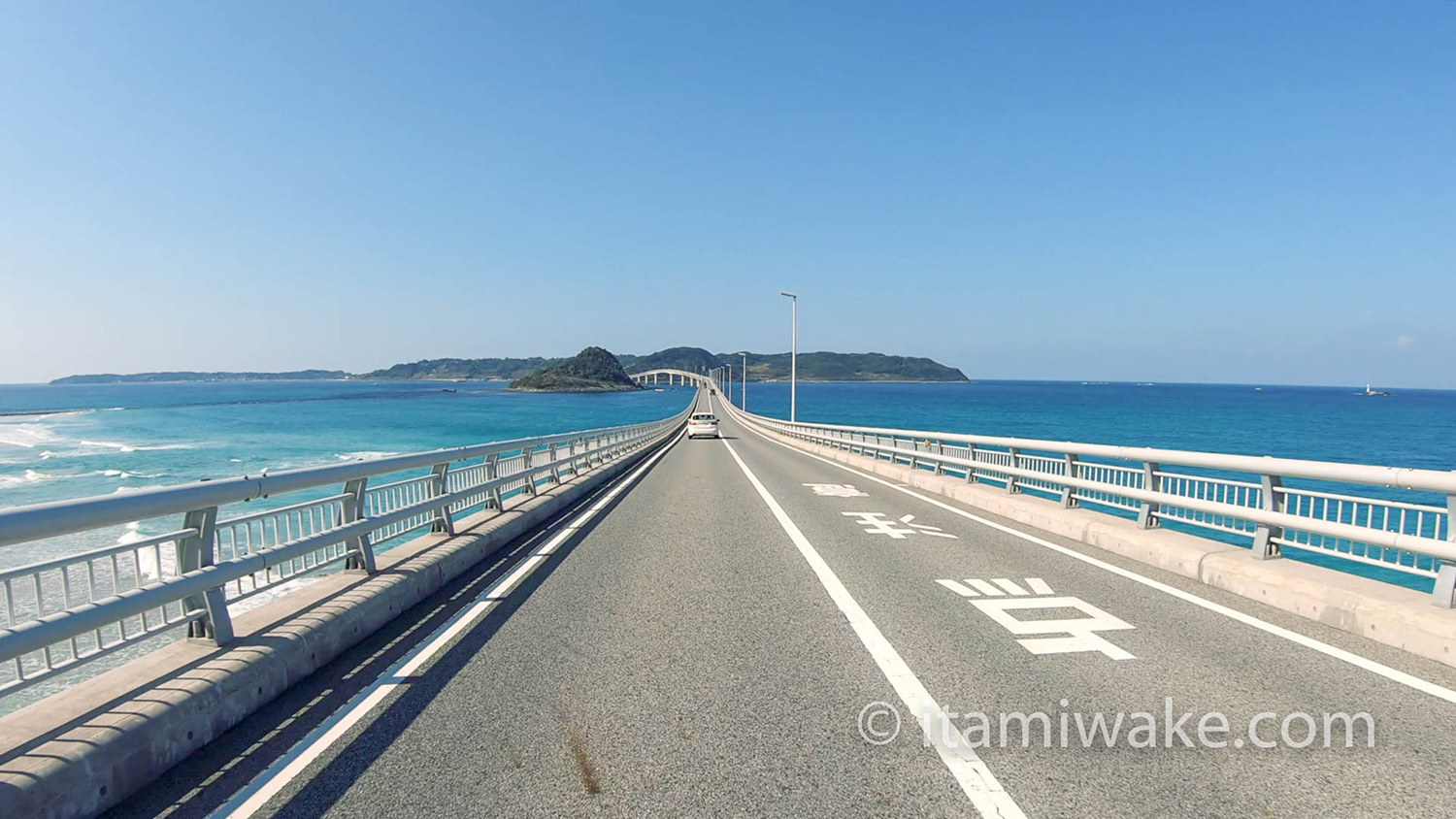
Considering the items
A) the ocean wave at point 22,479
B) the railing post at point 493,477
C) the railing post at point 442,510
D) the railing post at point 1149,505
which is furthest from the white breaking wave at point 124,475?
the railing post at point 1149,505

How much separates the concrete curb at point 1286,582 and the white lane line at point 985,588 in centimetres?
213

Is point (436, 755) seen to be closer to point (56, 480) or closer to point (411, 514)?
point (411, 514)

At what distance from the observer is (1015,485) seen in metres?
14.1

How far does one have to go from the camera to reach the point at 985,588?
7.63 m

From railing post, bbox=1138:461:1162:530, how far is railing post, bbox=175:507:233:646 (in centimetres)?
950

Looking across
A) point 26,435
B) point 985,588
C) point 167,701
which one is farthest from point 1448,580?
point 26,435

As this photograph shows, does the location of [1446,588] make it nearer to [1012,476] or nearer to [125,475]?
[1012,476]

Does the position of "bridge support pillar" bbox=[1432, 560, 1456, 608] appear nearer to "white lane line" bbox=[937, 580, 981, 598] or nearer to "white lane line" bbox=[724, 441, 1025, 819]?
"white lane line" bbox=[937, 580, 981, 598]

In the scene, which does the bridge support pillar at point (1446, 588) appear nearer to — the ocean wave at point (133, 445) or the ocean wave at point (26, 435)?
the ocean wave at point (133, 445)

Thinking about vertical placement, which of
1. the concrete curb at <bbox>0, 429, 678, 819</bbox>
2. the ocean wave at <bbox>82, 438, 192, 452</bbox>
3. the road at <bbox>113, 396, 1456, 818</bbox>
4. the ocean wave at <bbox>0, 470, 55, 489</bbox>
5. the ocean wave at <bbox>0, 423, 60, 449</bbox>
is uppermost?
the concrete curb at <bbox>0, 429, 678, 819</bbox>

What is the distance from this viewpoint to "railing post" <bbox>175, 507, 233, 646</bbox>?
4.80 metres

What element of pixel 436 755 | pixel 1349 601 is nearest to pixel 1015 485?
pixel 1349 601

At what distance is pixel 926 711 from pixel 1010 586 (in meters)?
3.58

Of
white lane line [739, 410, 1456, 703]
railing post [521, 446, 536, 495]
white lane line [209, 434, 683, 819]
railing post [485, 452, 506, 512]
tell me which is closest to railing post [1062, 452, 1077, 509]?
white lane line [739, 410, 1456, 703]
